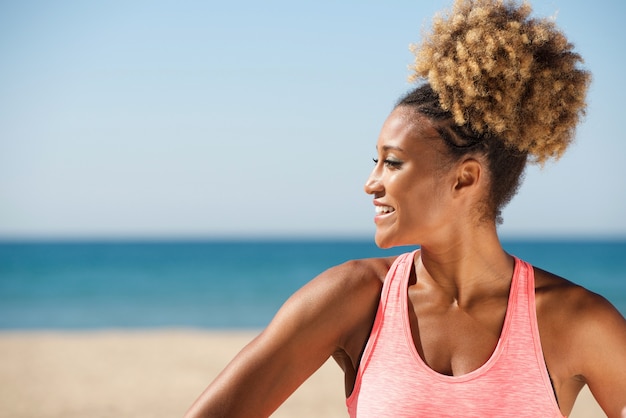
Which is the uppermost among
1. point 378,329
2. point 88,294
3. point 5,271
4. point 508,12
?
point 5,271

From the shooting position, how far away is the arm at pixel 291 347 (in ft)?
7.23

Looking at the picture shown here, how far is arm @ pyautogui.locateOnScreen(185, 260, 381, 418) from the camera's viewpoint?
2.21 metres

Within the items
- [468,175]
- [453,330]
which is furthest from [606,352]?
[468,175]

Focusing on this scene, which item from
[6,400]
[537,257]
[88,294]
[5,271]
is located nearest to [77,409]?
[6,400]

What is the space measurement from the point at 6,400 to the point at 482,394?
7521 mm

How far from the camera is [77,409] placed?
8.37 meters

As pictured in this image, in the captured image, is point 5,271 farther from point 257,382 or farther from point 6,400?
point 257,382

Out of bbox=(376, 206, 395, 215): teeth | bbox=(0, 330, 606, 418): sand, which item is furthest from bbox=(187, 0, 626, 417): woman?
bbox=(0, 330, 606, 418): sand

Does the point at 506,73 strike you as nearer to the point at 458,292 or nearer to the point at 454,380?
the point at 458,292

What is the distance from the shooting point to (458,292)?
2.40 m

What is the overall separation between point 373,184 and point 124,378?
800cm

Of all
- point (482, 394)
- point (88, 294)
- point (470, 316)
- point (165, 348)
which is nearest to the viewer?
point (482, 394)

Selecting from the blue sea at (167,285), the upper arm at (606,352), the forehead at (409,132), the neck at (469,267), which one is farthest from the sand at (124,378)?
the blue sea at (167,285)

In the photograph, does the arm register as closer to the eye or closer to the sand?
the eye
